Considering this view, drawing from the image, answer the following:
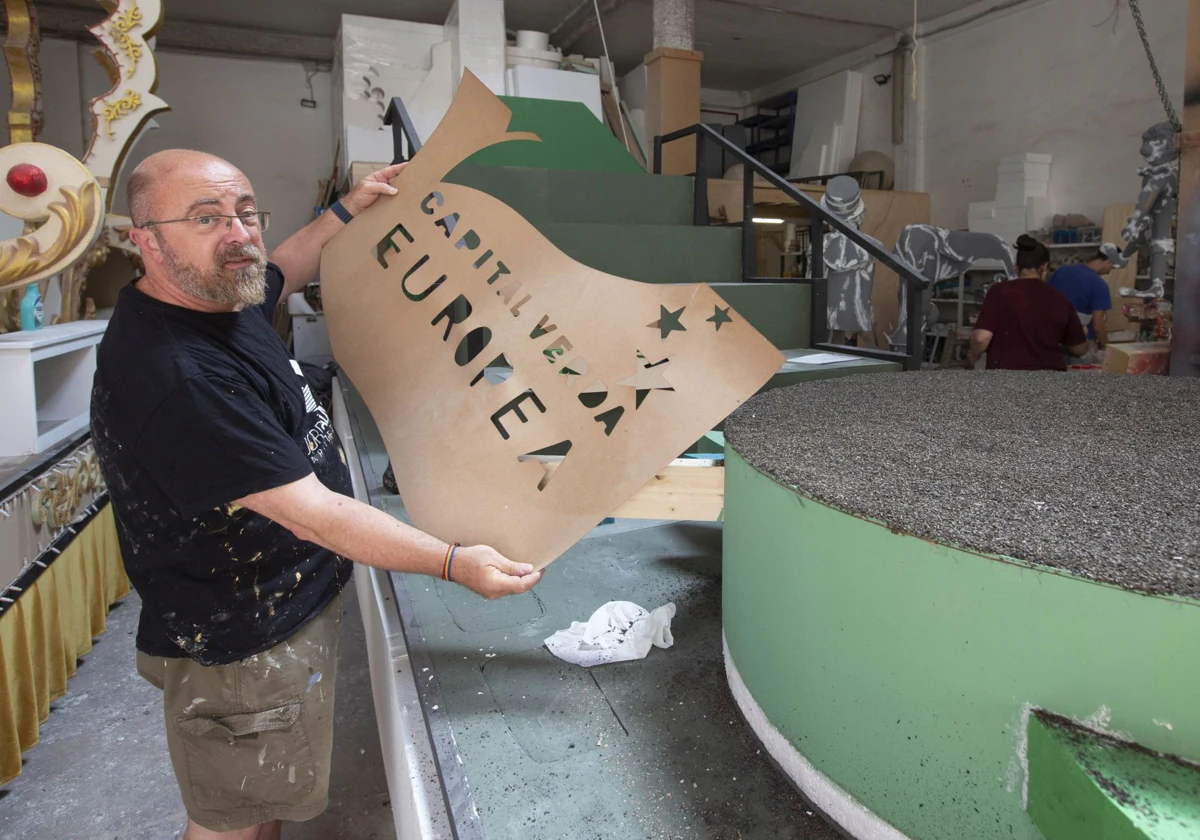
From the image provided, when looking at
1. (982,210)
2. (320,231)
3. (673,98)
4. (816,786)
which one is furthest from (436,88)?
(816,786)

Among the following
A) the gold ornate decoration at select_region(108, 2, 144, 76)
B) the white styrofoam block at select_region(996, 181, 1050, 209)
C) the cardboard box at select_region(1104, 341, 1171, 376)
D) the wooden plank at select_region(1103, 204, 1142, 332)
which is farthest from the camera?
the white styrofoam block at select_region(996, 181, 1050, 209)

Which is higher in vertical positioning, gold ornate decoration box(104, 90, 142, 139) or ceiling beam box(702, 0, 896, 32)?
ceiling beam box(702, 0, 896, 32)

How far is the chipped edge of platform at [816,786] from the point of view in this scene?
96 centimetres

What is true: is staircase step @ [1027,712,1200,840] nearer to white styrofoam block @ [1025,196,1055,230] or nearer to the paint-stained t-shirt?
the paint-stained t-shirt

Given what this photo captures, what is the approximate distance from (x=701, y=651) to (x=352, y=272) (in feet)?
3.05

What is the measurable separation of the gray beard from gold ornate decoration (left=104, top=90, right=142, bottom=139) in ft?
8.09

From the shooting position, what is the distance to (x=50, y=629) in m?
2.21

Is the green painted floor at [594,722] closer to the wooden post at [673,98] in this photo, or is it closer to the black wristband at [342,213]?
the black wristband at [342,213]

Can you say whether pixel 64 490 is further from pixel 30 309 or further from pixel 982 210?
pixel 982 210

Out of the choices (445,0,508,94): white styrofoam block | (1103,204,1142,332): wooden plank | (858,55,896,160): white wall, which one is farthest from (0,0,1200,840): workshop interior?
(858,55,896,160): white wall

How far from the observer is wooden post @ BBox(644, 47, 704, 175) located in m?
6.12

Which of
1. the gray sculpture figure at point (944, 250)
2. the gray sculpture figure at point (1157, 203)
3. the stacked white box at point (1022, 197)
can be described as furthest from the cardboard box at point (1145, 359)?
the stacked white box at point (1022, 197)

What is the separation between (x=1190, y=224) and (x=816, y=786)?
2.49 metres

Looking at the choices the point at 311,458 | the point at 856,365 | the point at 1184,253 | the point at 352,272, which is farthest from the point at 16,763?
the point at 1184,253
